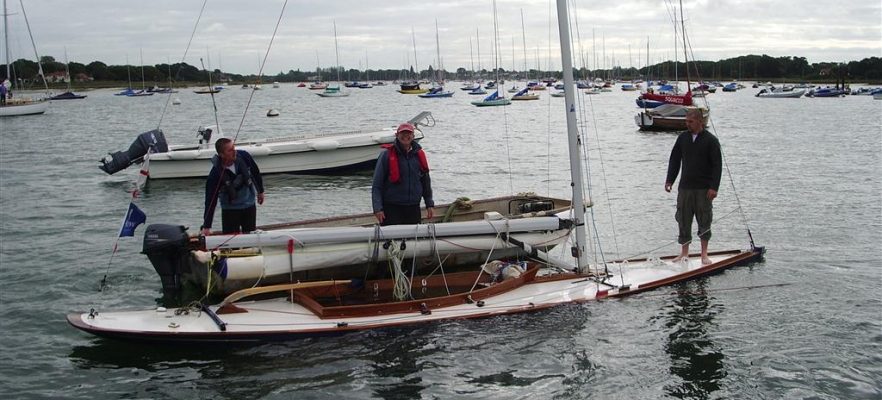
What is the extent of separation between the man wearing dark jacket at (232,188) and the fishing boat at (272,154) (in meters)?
14.0

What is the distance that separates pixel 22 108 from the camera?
224 feet

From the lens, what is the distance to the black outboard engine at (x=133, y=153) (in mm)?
24672

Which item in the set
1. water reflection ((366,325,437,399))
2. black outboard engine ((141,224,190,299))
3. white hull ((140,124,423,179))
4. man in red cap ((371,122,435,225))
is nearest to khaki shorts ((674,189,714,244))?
man in red cap ((371,122,435,225))

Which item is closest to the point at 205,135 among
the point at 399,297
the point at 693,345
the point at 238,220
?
the point at 238,220

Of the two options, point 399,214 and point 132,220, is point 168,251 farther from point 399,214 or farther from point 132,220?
point 399,214

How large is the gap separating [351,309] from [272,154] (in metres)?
17.1

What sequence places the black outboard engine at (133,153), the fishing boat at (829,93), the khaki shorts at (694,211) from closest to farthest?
the khaki shorts at (694,211)
the black outboard engine at (133,153)
the fishing boat at (829,93)

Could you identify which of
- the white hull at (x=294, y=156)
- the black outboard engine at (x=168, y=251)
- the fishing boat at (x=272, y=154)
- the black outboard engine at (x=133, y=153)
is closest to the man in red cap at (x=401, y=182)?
the black outboard engine at (x=168, y=251)

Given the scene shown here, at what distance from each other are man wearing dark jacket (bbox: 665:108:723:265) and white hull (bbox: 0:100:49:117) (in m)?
69.3

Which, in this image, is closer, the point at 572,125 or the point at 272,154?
the point at 572,125

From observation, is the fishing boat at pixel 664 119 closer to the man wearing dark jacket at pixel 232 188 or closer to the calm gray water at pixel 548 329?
the calm gray water at pixel 548 329

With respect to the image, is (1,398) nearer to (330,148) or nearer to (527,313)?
(527,313)

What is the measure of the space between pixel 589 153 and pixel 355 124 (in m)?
29.3

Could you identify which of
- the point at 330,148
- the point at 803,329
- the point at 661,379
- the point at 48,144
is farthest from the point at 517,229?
the point at 48,144
